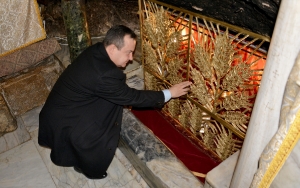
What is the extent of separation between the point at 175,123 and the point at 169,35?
1167 mm

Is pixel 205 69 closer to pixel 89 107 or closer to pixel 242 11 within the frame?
pixel 242 11

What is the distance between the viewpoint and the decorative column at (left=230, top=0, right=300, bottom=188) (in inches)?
→ 37.1

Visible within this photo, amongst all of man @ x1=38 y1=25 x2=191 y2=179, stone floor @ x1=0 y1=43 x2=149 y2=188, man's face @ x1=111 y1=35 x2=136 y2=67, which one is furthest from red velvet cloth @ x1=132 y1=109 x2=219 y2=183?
man's face @ x1=111 y1=35 x2=136 y2=67

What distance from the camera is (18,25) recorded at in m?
3.35

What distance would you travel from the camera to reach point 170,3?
8.27 ft

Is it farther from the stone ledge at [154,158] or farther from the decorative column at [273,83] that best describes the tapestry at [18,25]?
the decorative column at [273,83]

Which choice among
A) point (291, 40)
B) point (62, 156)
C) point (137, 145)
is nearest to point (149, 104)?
point (137, 145)

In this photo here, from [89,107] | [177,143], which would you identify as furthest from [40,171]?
[177,143]

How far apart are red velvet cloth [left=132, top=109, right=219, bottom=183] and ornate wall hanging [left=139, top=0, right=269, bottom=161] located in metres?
0.09

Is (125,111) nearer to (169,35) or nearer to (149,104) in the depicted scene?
(149,104)

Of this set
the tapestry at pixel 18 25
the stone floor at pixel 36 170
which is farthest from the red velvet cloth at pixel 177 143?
the tapestry at pixel 18 25

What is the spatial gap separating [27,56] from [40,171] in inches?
66.1

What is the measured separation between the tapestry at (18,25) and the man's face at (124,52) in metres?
1.76

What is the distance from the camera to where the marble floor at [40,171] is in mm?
2766
